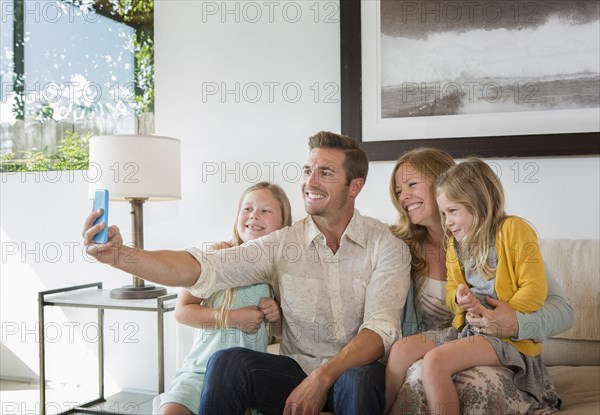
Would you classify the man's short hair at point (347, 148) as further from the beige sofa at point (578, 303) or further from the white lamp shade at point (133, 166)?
the white lamp shade at point (133, 166)

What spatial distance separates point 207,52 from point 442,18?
112 cm

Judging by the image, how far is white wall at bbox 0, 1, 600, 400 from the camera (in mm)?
2736

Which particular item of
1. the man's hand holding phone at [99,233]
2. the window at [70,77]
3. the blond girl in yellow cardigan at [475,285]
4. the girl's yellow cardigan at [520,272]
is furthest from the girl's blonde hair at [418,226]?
the window at [70,77]

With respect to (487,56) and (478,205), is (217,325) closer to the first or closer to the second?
(478,205)

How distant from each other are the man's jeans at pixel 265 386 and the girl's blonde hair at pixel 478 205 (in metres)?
0.41

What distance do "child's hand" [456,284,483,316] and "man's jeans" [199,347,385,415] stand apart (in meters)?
0.29

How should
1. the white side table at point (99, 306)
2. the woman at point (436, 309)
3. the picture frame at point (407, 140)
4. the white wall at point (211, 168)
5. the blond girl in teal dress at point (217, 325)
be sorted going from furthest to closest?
the white wall at point (211, 168)
the white side table at point (99, 306)
the picture frame at point (407, 140)
the blond girl in teal dress at point (217, 325)
the woman at point (436, 309)

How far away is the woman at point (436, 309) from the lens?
161 cm

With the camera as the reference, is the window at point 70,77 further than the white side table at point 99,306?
Yes

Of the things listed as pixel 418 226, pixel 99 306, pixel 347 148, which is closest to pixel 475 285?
pixel 418 226

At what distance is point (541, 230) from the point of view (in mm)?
2537

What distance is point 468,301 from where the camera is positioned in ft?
5.51

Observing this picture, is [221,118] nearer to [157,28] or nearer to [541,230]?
[157,28]

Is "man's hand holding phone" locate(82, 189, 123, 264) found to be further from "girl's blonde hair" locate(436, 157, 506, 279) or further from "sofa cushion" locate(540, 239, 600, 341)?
"sofa cushion" locate(540, 239, 600, 341)
